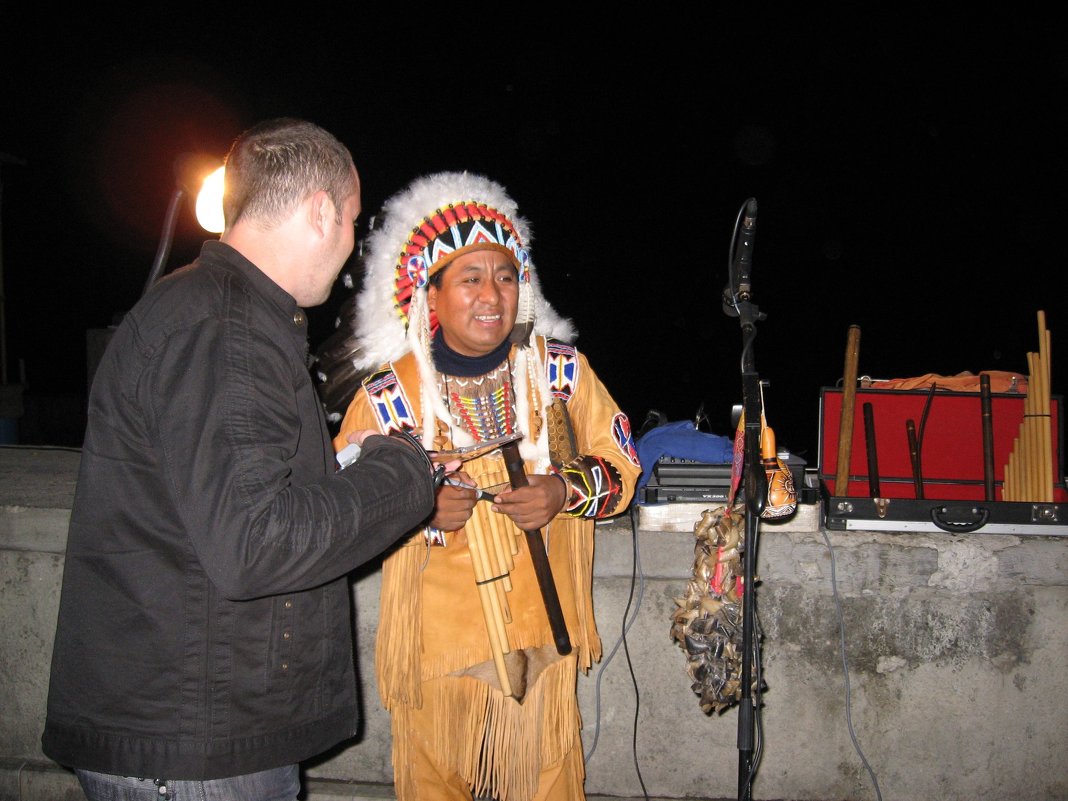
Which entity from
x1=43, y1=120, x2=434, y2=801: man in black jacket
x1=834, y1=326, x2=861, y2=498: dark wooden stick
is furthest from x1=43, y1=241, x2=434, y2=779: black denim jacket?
x1=834, y1=326, x2=861, y2=498: dark wooden stick

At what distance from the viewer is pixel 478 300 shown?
2291mm

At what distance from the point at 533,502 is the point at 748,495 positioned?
0.61 meters

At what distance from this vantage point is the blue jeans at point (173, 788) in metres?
1.35

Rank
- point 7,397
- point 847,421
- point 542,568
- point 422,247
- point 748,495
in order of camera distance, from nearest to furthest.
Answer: point 748,495, point 542,568, point 422,247, point 847,421, point 7,397

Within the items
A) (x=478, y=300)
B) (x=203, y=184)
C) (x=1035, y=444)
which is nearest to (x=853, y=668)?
(x=1035, y=444)

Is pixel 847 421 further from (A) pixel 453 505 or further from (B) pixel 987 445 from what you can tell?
(A) pixel 453 505

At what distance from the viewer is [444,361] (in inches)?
94.1

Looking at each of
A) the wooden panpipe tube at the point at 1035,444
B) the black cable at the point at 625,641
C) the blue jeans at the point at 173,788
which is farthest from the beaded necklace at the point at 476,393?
the wooden panpipe tube at the point at 1035,444

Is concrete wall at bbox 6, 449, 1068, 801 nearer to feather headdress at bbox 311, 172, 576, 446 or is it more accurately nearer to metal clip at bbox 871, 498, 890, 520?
metal clip at bbox 871, 498, 890, 520

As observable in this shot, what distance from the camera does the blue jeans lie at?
135 centimetres

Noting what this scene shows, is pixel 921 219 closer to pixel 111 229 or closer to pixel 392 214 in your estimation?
pixel 392 214

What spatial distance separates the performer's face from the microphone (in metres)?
0.66

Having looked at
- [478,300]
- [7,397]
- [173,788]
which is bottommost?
[173,788]

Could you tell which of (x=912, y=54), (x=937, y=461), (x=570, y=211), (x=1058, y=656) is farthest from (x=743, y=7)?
(x=1058, y=656)
